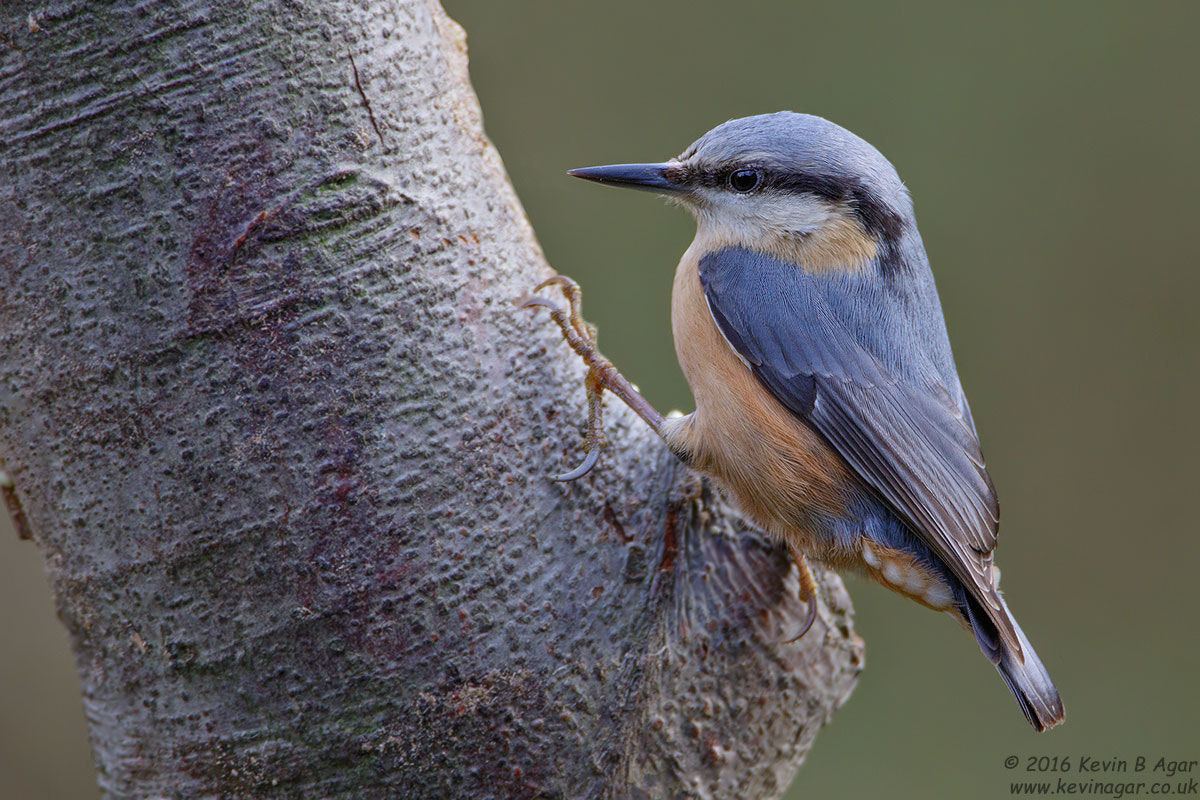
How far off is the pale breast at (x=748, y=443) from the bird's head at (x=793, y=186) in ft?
0.60

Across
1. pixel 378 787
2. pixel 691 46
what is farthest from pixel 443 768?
pixel 691 46

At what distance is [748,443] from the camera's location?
2.03m

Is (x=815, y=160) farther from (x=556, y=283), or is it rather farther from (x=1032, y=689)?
(x=1032, y=689)

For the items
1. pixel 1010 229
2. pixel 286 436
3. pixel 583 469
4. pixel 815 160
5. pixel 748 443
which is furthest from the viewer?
pixel 1010 229

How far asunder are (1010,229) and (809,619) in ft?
9.45

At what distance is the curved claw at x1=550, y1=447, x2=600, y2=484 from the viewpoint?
1648 mm

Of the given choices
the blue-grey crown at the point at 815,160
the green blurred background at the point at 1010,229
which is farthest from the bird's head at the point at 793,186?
the green blurred background at the point at 1010,229

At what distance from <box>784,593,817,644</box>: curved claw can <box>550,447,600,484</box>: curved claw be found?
50cm

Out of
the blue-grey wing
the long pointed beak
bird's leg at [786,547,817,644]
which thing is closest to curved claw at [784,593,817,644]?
bird's leg at [786,547,817,644]

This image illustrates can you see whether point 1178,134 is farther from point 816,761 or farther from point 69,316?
point 69,316

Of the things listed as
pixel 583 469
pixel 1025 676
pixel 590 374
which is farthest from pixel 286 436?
pixel 1025 676

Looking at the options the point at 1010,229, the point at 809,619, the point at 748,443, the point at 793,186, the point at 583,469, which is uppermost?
the point at 793,186

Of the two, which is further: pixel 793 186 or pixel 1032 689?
pixel 793 186

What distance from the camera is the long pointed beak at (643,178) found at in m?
2.23
